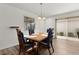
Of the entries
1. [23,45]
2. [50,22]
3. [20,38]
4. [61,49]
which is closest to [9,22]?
[20,38]

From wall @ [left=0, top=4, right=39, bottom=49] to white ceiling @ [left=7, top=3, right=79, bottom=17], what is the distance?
102mm

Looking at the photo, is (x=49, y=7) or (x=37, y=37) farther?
(x=37, y=37)

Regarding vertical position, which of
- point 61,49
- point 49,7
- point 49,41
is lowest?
point 61,49

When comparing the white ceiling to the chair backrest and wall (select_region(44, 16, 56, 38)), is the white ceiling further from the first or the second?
the chair backrest

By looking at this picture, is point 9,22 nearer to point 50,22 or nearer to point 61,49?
point 50,22

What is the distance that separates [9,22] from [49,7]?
83 centimetres

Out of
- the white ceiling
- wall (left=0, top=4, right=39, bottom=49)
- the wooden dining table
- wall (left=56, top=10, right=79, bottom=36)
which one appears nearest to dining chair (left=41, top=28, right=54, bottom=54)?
the wooden dining table

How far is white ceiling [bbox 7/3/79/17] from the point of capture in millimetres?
1724

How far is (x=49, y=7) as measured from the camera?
1808mm

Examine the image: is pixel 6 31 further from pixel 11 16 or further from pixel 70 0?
pixel 70 0

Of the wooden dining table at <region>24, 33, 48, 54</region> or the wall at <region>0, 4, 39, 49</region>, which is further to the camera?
the wooden dining table at <region>24, 33, 48, 54</region>

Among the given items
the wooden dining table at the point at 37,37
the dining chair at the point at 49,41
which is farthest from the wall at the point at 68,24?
the wooden dining table at the point at 37,37

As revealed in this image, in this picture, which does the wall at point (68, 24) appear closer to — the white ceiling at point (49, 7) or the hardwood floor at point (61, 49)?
the white ceiling at point (49, 7)

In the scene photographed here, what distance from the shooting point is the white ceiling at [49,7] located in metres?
1.72
